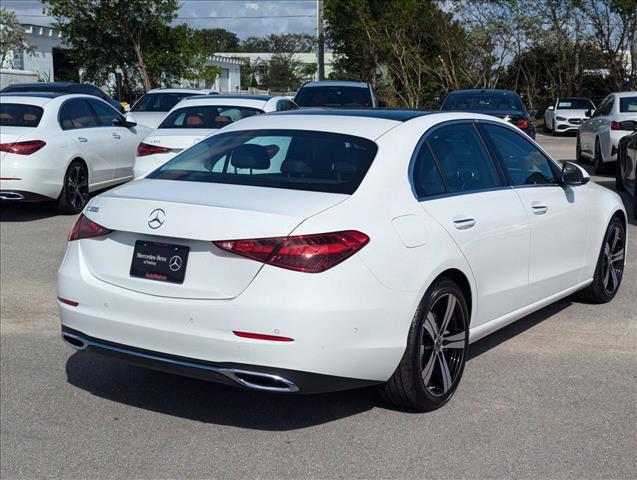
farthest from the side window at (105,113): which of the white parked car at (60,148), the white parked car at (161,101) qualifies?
the white parked car at (161,101)

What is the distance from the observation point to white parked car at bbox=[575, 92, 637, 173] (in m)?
16.4

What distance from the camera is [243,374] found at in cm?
434

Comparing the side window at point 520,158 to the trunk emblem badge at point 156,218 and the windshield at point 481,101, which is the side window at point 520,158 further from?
the windshield at point 481,101

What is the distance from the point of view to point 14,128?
38.7 feet

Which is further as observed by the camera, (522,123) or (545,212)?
(522,123)

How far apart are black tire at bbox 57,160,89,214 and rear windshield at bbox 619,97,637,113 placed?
387 inches

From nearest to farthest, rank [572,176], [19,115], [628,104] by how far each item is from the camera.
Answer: [572,176]
[19,115]
[628,104]

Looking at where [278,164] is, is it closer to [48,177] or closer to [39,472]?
[39,472]

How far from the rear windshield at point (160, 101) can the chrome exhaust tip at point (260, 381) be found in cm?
1447

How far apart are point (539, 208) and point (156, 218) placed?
2.72m

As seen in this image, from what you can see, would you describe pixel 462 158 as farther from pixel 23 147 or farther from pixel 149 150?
pixel 23 147

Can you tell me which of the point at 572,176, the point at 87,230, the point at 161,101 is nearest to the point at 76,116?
the point at 161,101

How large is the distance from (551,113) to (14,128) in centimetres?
2564

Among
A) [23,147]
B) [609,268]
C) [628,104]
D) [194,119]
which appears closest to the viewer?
[609,268]
